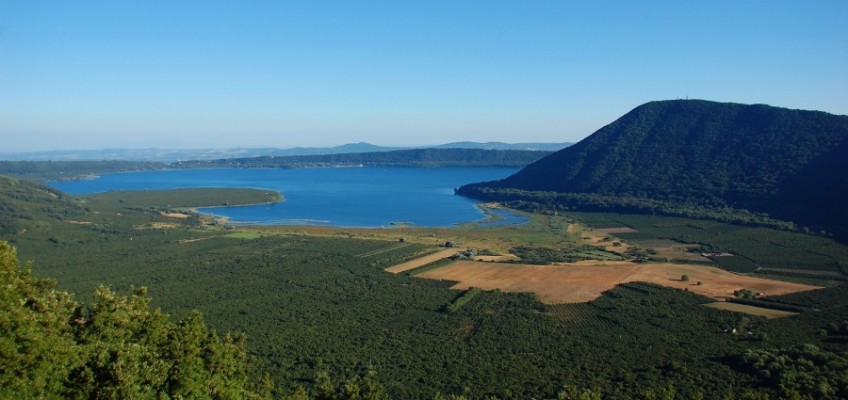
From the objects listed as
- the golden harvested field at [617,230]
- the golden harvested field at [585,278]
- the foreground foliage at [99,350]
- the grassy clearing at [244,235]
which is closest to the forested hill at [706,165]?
the golden harvested field at [617,230]

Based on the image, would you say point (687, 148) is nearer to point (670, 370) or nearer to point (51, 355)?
point (670, 370)

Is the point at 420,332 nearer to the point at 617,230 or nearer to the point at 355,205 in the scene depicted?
the point at 617,230

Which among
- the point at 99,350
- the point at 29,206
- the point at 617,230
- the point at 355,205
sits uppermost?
the point at 99,350

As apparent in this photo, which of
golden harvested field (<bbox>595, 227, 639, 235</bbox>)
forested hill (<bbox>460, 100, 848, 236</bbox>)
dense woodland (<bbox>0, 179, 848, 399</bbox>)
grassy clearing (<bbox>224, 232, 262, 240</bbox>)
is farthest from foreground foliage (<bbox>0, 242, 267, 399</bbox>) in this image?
forested hill (<bbox>460, 100, 848, 236</bbox>)

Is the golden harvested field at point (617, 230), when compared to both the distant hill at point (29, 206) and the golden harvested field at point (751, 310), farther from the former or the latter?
the distant hill at point (29, 206)

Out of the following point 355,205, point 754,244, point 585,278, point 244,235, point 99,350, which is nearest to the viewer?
point 99,350

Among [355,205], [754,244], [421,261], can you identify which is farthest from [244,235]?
[754,244]

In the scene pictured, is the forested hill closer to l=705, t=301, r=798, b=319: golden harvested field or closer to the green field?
the green field
